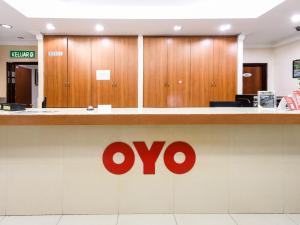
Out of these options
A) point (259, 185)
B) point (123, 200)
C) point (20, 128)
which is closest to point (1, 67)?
point (20, 128)

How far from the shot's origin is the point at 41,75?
6.43 meters

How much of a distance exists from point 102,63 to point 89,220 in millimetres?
4942

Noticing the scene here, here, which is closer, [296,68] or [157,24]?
[157,24]

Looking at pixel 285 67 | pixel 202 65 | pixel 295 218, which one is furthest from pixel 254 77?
pixel 295 218

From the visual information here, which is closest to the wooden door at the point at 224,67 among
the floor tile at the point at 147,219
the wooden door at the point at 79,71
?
the wooden door at the point at 79,71

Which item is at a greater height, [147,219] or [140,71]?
[140,71]

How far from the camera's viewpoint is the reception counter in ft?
6.63

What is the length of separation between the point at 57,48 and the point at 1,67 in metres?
2.40

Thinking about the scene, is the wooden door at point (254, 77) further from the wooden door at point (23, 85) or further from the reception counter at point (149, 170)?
the reception counter at point (149, 170)

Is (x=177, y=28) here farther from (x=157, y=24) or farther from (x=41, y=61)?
(x=41, y=61)

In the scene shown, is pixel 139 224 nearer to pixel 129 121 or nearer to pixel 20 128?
pixel 129 121

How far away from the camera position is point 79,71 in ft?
21.3

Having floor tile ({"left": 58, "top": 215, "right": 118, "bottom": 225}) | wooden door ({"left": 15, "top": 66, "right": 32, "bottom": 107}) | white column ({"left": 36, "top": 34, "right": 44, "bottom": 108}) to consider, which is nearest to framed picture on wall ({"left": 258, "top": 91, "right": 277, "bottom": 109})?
floor tile ({"left": 58, "top": 215, "right": 118, "bottom": 225})

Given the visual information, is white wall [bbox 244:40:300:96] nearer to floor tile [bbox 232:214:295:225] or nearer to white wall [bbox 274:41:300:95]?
white wall [bbox 274:41:300:95]
